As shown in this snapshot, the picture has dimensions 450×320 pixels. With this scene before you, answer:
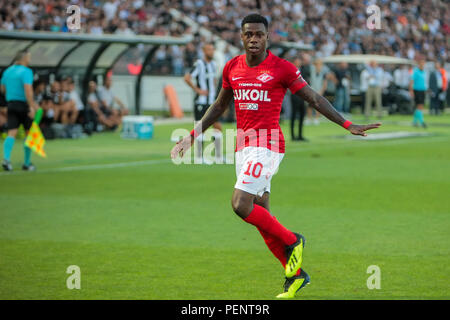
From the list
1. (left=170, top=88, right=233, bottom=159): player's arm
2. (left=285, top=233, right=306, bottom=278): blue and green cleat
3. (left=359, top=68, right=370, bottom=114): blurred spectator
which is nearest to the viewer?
Answer: (left=285, top=233, right=306, bottom=278): blue and green cleat

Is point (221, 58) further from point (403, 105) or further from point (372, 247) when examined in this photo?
point (372, 247)

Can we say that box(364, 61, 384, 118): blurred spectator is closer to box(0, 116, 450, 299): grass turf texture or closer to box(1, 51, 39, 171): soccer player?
box(0, 116, 450, 299): grass turf texture

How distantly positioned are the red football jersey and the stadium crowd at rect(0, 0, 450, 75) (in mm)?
22353

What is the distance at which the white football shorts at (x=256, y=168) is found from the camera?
6402 millimetres

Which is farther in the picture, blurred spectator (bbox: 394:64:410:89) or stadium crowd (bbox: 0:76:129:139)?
blurred spectator (bbox: 394:64:410:89)

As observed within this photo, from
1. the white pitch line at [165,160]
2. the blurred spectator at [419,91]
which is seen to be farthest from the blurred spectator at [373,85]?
the white pitch line at [165,160]

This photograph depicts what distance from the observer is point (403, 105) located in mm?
37031

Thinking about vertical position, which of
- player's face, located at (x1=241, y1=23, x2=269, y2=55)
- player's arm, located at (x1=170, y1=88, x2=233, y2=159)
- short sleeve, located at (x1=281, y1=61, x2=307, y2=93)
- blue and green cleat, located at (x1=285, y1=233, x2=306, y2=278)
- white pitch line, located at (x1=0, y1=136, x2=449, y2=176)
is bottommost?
white pitch line, located at (x1=0, y1=136, x2=449, y2=176)

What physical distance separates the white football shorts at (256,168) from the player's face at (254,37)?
782mm

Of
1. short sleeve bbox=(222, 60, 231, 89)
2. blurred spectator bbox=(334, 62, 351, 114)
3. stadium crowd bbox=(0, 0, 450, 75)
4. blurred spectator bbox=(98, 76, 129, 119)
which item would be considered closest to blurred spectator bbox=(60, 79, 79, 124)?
blurred spectator bbox=(98, 76, 129, 119)

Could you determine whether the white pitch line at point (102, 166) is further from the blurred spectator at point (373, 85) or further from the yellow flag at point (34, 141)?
the blurred spectator at point (373, 85)

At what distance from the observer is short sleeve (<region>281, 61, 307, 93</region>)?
6.44 metres

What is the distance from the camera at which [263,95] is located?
645cm

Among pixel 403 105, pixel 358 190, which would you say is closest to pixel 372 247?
pixel 358 190
